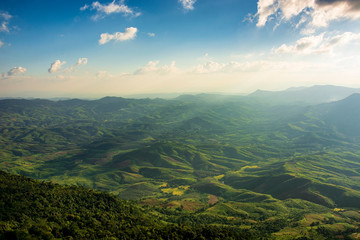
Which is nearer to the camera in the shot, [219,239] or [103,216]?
[219,239]

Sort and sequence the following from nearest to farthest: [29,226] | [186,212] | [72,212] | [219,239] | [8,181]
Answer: [29,226]
[219,239]
[72,212]
[8,181]
[186,212]

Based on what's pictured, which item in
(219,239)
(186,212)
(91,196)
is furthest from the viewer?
(186,212)

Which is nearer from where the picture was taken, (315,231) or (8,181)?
(8,181)

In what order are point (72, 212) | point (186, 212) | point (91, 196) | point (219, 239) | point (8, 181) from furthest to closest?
point (186, 212)
point (91, 196)
point (8, 181)
point (72, 212)
point (219, 239)

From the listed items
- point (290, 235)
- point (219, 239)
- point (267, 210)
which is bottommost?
point (267, 210)

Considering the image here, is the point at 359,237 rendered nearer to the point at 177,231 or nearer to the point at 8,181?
the point at 177,231

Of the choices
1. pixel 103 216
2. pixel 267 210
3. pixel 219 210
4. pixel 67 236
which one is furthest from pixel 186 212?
pixel 67 236

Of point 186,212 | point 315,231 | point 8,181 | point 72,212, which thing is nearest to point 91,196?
point 72,212

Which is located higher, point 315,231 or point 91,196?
point 91,196

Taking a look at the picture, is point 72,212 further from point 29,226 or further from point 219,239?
point 219,239

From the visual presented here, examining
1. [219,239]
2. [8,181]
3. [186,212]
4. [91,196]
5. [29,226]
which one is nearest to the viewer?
[29,226]
